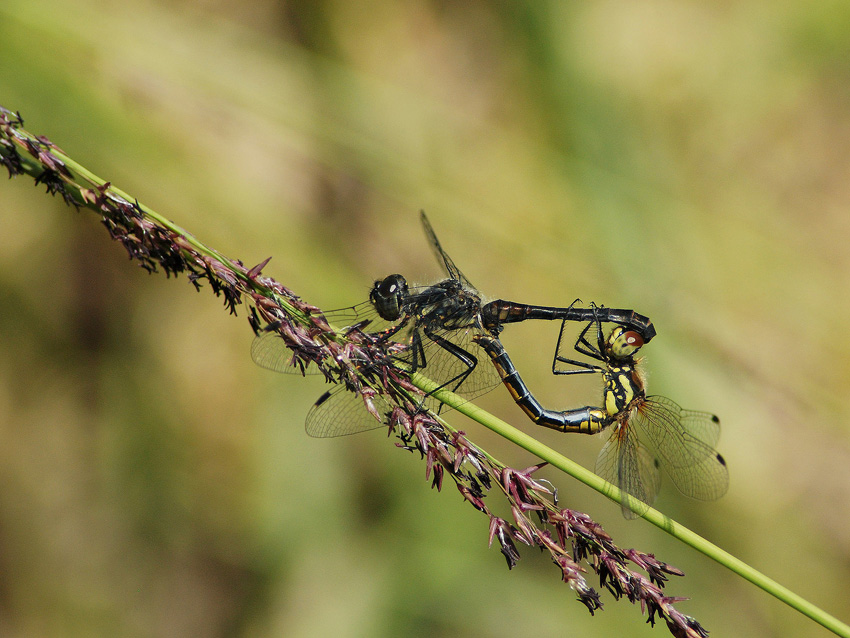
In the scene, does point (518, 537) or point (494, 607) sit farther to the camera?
point (494, 607)

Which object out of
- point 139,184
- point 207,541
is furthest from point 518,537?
point 207,541

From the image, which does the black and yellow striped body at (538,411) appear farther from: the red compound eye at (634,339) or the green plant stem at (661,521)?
the green plant stem at (661,521)

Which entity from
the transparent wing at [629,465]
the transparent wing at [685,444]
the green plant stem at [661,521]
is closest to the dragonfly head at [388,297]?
the green plant stem at [661,521]

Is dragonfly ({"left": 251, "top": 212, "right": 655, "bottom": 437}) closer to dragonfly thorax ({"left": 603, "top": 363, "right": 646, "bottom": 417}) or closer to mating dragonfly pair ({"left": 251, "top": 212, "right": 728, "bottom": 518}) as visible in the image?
mating dragonfly pair ({"left": 251, "top": 212, "right": 728, "bottom": 518})

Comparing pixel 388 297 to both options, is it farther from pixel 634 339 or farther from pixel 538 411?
pixel 634 339

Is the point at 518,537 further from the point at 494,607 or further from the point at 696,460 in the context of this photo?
the point at 494,607

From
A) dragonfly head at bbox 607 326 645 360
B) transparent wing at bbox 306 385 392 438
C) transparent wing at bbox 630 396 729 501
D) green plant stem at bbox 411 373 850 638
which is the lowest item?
transparent wing at bbox 306 385 392 438

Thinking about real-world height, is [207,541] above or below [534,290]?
below

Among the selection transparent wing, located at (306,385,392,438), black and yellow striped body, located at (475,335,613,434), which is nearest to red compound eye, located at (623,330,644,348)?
black and yellow striped body, located at (475,335,613,434)
